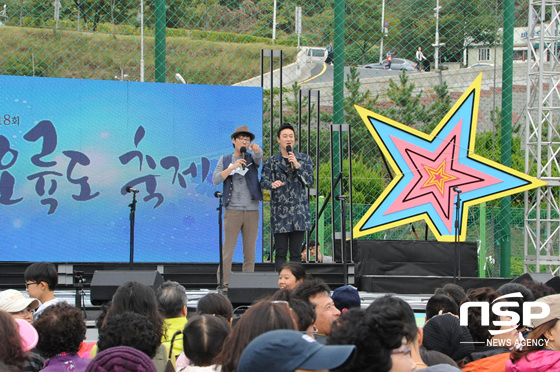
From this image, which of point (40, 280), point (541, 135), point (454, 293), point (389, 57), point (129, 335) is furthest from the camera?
point (389, 57)

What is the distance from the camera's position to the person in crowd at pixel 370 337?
86.7 inches

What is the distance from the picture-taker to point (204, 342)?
10.1 ft

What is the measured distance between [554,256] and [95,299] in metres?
5.51

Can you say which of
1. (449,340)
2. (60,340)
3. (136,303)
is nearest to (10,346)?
(60,340)

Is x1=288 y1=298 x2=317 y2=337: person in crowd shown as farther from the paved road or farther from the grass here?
the paved road

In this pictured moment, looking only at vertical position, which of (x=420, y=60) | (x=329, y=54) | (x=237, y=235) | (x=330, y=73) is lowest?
(x=237, y=235)

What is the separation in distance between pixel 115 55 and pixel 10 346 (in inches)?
306

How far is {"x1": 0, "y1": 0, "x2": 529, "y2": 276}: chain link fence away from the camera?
8836 millimetres

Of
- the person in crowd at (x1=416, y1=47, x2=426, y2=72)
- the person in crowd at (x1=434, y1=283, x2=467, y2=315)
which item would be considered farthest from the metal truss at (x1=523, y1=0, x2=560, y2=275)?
the person in crowd at (x1=434, y1=283, x2=467, y2=315)

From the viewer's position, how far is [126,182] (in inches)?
313

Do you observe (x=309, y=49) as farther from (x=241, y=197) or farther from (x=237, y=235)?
(x=237, y=235)

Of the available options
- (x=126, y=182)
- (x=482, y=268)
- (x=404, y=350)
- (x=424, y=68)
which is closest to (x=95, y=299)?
(x=126, y=182)

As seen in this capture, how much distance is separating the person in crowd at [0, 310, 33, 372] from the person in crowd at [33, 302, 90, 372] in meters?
0.56

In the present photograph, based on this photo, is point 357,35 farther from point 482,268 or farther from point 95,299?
point 95,299
